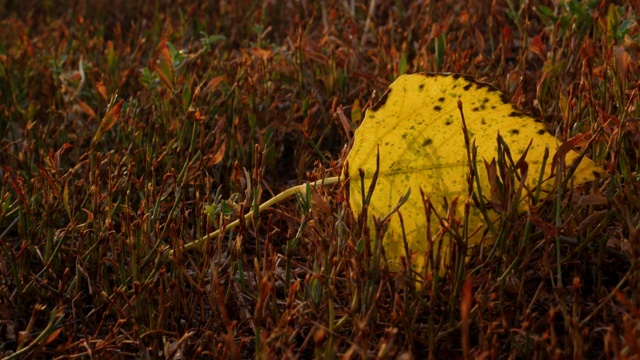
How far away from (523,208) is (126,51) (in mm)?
2268

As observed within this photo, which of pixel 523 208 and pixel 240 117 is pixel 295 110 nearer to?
pixel 240 117

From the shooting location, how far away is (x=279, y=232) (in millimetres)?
2037

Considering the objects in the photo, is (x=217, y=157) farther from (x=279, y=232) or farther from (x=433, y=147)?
(x=433, y=147)

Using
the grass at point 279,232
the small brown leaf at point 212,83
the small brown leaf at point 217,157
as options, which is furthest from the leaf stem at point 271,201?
the small brown leaf at point 212,83

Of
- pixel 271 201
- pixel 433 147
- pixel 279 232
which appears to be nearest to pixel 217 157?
pixel 279 232

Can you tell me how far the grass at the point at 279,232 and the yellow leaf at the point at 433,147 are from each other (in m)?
0.08

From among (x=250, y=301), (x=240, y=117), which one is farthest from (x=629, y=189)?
(x=240, y=117)

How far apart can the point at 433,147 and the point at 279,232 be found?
577mm

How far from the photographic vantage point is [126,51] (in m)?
3.35

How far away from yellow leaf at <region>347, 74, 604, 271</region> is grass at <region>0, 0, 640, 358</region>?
0.08 m

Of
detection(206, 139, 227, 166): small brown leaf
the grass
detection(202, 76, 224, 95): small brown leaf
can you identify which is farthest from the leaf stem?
detection(202, 76, 224, 95): small brown leaf

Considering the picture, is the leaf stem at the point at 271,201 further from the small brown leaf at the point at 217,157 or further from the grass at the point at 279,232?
the small brown leaf at the point at 217,157

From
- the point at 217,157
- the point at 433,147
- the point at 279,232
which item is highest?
the point at 433,147

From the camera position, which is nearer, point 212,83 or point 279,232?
point 279,232
